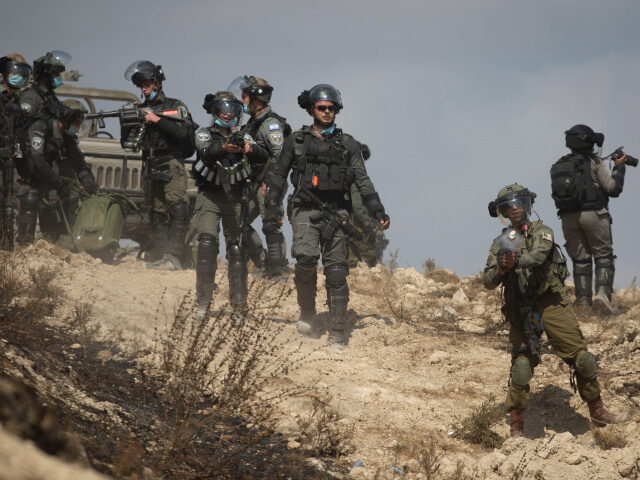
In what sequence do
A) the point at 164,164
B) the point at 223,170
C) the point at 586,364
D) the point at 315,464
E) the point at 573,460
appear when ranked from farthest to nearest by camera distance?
the point at 164,164 < the point at 223,170 < the point at 586,364 < the point at 573,460 < the point at 315,464

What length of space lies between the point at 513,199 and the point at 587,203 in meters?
3.57

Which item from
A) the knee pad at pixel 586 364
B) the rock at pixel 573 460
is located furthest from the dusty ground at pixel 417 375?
the knee pad at pixel 586 364

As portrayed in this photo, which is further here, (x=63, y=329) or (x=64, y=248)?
(x=64, y=248)

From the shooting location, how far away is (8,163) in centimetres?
855

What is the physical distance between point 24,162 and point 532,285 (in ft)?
20.5

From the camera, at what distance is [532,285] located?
16.9 feet

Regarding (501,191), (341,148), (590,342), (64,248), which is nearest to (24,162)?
(64,248)

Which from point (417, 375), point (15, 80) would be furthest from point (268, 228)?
point (15, 80)

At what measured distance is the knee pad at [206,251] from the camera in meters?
7.19

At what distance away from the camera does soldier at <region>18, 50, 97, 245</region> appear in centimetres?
894

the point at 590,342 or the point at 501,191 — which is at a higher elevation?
the point at 501,191

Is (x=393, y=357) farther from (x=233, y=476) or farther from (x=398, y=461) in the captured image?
(x=233, y=476)

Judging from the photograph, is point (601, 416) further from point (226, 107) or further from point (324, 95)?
point (226, 107)

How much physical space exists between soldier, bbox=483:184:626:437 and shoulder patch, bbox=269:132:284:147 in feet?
9.73
